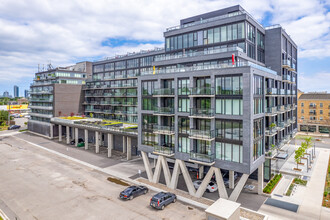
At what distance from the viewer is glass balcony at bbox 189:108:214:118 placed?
2617 cm

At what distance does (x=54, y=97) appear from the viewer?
68.9 meters

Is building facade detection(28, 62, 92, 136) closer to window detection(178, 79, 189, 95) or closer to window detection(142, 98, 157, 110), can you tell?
window detection(142, 98, 157, 110)

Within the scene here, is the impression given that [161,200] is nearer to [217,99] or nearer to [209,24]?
[217,99]

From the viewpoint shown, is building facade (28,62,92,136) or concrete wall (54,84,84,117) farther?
building facade (28,62,92,136)

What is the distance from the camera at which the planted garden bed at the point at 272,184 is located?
97.4 ft

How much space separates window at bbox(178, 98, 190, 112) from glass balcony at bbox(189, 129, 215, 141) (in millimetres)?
3141

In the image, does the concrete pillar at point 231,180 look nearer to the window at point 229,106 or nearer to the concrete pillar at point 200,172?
the concrete pillar at point 200,172

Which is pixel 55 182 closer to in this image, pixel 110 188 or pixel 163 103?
pixel 110 188

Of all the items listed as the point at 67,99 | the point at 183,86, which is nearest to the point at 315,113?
the point at 183,86

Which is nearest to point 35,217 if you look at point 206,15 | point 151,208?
point 151,208

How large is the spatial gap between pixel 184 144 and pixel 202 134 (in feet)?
12.1

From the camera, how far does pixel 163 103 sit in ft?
105

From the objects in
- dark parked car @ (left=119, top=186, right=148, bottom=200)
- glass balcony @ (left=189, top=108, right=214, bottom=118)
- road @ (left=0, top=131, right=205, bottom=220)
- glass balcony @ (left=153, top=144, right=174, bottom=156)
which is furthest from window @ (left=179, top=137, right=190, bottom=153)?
dark parked car @ (left=119, top=186, right=148, bottom=200)

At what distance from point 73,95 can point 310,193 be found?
69147 millimetres
